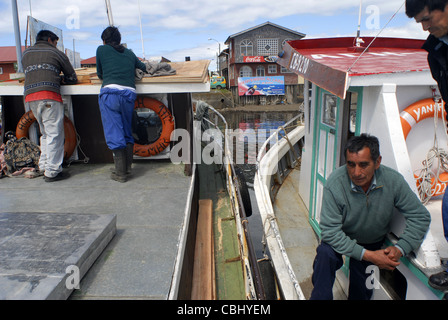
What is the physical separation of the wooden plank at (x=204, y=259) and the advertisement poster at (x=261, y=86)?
126 feet

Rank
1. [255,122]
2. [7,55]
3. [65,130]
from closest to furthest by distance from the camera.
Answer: [65,130] → [255,122] → [7,55]

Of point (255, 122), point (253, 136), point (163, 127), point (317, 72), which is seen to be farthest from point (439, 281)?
point (255, 122)

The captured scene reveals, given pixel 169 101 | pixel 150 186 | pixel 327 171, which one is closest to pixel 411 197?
A: pixel 327 171

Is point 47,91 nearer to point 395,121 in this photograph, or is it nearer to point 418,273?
point 395,121

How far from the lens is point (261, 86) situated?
142 ft

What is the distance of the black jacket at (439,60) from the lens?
7.30ft

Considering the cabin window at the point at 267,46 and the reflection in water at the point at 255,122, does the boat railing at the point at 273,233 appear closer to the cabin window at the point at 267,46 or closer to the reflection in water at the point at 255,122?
the reflection in water at the point at 255,122

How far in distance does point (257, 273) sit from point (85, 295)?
1.31 m

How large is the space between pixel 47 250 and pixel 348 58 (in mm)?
4159

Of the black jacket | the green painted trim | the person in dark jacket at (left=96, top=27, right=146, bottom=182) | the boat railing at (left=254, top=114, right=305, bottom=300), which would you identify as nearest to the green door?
the boat railing at (left=254, top=114, right=305, bottom=300)

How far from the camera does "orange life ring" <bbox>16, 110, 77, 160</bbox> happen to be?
18.1ft

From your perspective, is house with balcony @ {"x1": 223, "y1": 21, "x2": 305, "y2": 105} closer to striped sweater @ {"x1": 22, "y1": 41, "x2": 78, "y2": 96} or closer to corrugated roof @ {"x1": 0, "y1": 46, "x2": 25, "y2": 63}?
corrugated roof @ {"x1": 0, "y1": 46, "x2": 25, "y2": 63}

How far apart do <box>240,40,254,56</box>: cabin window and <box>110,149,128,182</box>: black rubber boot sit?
38338mm

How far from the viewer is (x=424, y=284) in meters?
2.57
